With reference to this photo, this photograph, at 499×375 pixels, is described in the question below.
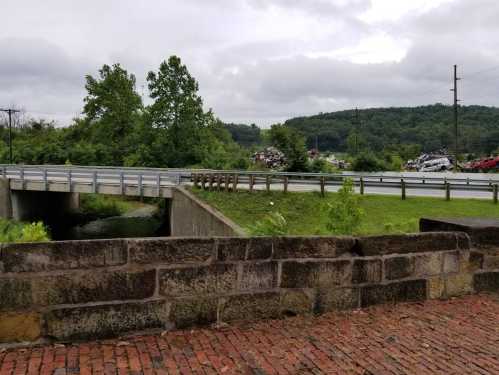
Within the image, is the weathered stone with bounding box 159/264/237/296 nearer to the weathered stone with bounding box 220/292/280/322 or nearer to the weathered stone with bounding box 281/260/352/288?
the weathered stone with bounding box 220/292/280/322

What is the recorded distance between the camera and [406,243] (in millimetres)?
5043

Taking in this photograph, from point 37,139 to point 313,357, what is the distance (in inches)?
2650

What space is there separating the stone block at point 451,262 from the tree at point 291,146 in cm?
2692

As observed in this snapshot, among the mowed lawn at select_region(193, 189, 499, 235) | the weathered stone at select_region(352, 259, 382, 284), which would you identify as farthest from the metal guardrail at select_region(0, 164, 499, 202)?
the weathered stone at select_region(352, 259, 382, 284)

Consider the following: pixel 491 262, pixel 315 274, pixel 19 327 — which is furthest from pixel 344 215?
pixel 19 327

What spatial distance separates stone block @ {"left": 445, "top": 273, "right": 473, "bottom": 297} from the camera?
5.31 m

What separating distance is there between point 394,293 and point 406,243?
0.53 m

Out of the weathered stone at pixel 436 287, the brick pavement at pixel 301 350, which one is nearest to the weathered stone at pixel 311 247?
the brick pavement at pixel 301 350

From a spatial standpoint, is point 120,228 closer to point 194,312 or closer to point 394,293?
point 394,293

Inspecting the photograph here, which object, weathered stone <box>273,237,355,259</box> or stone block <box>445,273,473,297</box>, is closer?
weathered stone <box>273,237,355,259</box>

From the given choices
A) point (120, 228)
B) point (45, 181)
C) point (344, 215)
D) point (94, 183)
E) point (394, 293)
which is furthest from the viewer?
point (120, 228)

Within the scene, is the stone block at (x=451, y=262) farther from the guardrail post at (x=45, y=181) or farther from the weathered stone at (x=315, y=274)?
the guardrail post at (x=45, y=181)

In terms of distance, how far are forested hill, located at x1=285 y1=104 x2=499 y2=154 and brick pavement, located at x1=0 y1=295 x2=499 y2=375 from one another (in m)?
61.6

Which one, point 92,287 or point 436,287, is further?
point 436,287
